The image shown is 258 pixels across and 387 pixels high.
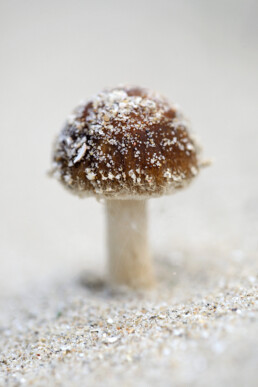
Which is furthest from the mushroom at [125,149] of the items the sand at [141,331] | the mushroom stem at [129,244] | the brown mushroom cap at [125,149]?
the sand at [141,331]

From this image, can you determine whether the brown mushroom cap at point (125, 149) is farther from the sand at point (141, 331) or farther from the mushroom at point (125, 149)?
the sand at point (141, 331)

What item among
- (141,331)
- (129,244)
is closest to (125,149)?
(129,244)

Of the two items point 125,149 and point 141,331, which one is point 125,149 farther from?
point 141,331

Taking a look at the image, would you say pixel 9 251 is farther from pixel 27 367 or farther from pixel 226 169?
pixel 226 169

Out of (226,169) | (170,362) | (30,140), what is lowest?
Result: (170,362)

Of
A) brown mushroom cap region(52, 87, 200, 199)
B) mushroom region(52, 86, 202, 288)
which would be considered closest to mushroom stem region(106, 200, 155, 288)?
mushroom region(52, 86, 202, 288)

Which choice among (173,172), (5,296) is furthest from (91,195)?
(5,296)
